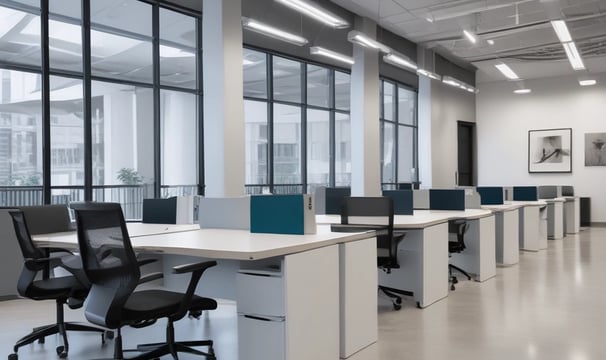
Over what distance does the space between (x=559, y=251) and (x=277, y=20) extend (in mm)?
5997

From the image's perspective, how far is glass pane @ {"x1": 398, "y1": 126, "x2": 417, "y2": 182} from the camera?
44.0ft

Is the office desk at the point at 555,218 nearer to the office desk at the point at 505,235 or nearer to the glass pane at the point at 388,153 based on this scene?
the office desk at the point at 505,235

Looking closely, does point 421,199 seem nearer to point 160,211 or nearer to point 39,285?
point 160,211

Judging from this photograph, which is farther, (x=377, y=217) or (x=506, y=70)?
(x=506, y=70)

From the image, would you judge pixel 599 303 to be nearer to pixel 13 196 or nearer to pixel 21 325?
pixel 21 325

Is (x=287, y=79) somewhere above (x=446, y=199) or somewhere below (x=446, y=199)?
above

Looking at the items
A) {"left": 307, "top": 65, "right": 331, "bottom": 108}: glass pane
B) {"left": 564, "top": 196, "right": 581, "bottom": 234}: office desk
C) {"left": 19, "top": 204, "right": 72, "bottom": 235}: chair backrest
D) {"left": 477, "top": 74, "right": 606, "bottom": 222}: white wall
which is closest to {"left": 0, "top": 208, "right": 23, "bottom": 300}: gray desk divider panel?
{"left": 19, "top": 204, "right": 72, "bottom": 235}: chair backrest

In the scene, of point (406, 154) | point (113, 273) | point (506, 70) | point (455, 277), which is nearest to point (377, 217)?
point (455, 277)

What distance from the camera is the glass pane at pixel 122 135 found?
6910 mm

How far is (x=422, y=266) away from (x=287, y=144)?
5.61 m

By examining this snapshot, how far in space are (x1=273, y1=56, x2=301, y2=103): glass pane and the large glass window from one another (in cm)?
312

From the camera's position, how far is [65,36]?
6477 mm

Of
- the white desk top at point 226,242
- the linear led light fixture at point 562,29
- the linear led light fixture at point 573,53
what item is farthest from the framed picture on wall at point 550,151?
the white desk top at point 226,242

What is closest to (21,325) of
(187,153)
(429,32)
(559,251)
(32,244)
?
(32,244)
